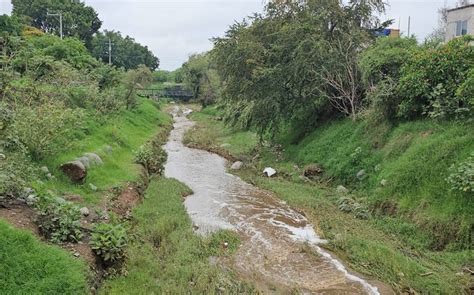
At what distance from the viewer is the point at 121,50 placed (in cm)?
8275

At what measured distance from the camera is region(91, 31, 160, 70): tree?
74294 millimetres

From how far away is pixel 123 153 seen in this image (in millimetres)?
19797

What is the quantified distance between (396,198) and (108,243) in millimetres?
8916

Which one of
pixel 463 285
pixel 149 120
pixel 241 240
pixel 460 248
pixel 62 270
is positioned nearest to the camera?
pixel 62 270

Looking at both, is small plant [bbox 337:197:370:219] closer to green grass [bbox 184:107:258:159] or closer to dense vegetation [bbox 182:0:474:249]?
dense vegetation [bbox 182:0:474:249]

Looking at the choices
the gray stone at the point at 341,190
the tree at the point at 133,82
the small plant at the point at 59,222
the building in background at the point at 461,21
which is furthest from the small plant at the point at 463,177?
the tree at the point at 133,82

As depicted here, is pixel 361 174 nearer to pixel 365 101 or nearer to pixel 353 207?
pixel 353 207

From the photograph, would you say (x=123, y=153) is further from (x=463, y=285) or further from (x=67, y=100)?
(x=463, y=285)

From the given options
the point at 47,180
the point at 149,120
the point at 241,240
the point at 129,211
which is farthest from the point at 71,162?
the point at 149,120

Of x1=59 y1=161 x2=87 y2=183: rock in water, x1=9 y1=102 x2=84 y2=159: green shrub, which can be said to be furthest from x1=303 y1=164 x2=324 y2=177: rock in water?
x1=9 y1=102 x2=84 y2=159: green shrub

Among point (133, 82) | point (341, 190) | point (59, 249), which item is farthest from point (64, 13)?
point (59, 249)

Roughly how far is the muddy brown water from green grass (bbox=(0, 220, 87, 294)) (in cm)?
373

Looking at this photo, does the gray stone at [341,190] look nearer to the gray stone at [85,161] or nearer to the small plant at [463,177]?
the small plant at [463,177]

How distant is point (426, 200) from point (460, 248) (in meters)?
1.97
